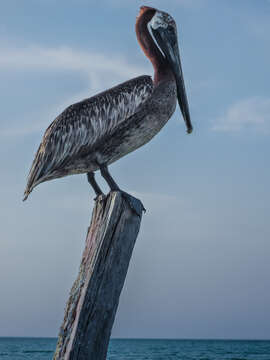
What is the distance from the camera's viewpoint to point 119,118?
19.6ft

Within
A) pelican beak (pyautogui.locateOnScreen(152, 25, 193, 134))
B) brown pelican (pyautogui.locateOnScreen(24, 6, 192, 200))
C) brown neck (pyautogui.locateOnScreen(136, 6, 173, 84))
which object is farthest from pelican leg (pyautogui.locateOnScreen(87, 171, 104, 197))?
brown neck (pyautogui.locateOnScreen(136, 6, 173, 84))

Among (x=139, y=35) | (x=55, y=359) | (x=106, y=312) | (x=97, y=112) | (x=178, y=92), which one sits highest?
(x=139, y=35)

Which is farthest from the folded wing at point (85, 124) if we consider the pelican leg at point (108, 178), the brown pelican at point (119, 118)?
the pelican leg at point (108, 178)

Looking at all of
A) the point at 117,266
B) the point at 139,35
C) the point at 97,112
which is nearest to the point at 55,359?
the point at 117,266

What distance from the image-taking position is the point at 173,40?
6.29 m

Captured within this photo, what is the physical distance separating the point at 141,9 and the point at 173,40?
524 millimetres

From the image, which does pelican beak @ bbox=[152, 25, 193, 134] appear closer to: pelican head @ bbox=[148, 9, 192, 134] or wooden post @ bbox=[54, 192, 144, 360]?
pelican head @ bbox=[148, 9, 192, 134]

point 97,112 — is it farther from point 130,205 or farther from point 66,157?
point 130,205

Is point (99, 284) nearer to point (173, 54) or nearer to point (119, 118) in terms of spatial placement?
point (119, 118)

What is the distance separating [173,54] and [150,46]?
0.88ft

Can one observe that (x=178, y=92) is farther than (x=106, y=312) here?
Yes

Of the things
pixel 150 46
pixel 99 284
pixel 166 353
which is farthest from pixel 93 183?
pixel 166 353

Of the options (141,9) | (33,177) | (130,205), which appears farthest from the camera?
(141,9)

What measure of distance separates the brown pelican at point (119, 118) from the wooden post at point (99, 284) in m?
1.45
